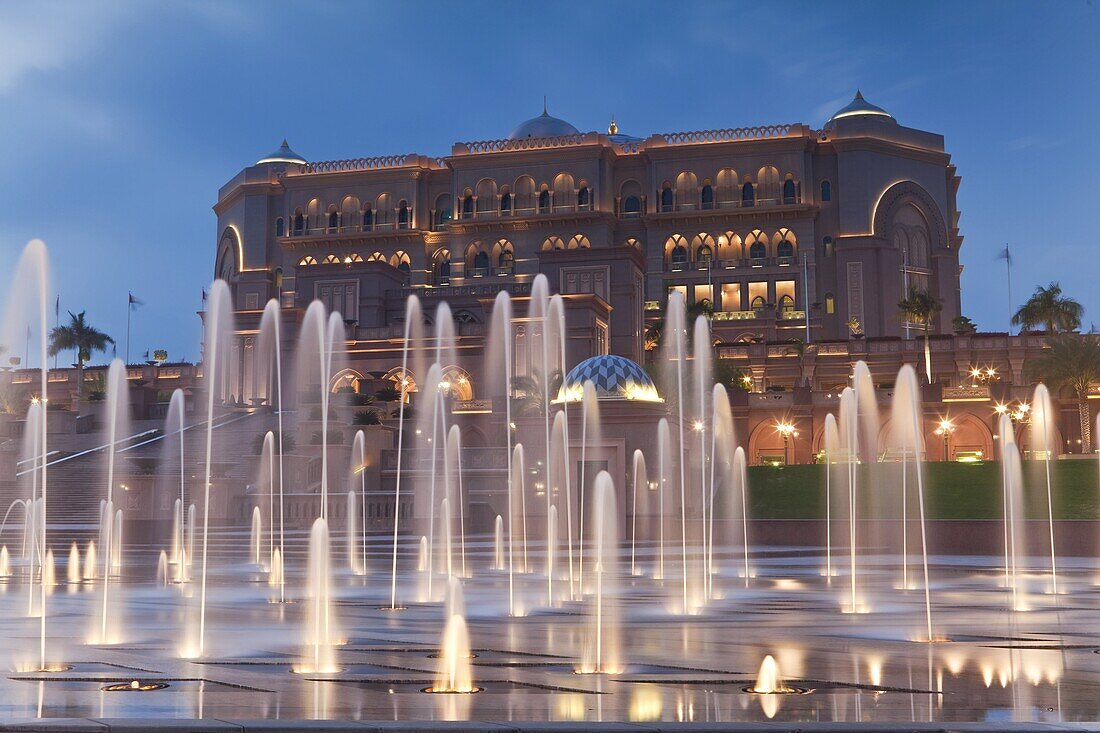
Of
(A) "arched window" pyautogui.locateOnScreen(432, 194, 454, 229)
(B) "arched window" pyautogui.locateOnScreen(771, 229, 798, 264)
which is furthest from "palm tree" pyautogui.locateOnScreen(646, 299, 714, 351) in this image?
(A) "arched window" pyautogui.locateOnScreen(432, 194, 454, 229)

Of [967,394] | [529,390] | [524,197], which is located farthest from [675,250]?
[529,390]

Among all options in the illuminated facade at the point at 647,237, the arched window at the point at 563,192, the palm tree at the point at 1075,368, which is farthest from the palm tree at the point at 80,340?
the palm tree at the point at 1075,368

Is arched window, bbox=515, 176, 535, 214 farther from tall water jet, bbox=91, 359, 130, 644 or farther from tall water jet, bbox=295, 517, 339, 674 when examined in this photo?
tall water jet, bbox=295, 517, 339, 674

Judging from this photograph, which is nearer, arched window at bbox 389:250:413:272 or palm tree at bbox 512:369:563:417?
palm tree at bbox 512:369:563:417

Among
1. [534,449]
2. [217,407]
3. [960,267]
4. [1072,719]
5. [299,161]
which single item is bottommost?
[1072,719]

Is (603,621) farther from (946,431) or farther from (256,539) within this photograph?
(946,431)

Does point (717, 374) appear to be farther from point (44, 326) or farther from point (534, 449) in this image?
point (44, 326)

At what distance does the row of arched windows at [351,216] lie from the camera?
85.1 meters

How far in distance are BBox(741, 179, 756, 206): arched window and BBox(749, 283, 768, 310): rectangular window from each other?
5.73 m

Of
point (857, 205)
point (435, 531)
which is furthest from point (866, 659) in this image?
point (857, 205)

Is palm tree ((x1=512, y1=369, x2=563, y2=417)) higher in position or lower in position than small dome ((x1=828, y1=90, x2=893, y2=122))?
lower

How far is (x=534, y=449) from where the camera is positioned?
35938 mm

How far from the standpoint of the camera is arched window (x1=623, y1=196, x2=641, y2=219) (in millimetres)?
82188

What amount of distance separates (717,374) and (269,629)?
46897 mm
